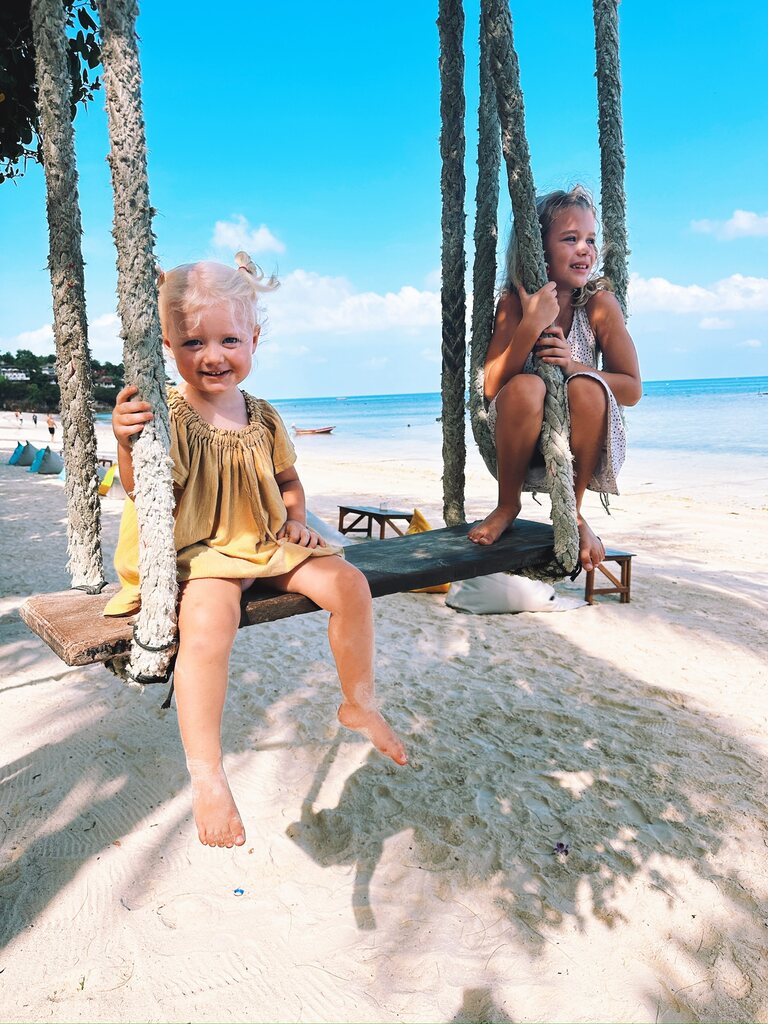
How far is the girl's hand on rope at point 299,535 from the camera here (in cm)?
195

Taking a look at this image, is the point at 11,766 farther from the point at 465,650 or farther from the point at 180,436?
the point at 465,650

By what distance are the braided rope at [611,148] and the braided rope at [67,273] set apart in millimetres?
1693

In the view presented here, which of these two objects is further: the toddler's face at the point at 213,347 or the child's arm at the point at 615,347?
the child's arm at the point at 615,347

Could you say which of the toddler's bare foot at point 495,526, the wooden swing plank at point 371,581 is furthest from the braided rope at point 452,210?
the wooden swing plank at point 371,581

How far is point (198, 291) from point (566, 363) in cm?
114

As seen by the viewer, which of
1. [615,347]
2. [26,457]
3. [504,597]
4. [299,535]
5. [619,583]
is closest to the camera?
[299,535]

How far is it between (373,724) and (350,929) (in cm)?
83

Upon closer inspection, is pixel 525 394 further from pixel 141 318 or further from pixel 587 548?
pixel 141 318

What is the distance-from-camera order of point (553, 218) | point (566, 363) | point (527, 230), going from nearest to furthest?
point (527, 230) → point (566, 363) → point (553, 218)

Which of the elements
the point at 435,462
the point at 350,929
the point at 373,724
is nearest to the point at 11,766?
the point at 350,929

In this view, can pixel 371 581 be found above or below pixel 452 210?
below

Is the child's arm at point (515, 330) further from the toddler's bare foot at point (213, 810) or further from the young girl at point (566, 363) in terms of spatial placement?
the toddler's bare foot at point (213, 810)

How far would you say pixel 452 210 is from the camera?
2.81 metres

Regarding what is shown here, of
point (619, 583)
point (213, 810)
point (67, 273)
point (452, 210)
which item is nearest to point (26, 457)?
point (619, 583)
